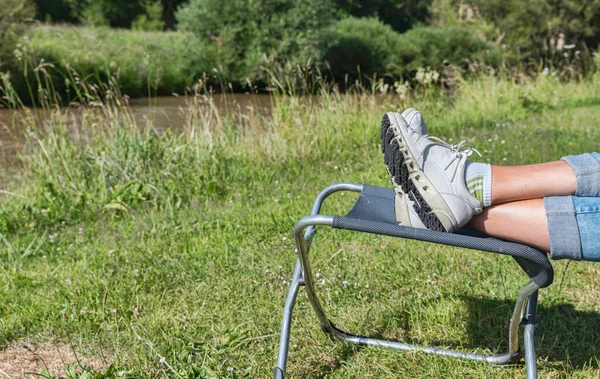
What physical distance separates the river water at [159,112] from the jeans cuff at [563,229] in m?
3.79

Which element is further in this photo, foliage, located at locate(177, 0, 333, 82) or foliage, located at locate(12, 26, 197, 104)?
foliage, located at locate(177, 0, 333, 82)

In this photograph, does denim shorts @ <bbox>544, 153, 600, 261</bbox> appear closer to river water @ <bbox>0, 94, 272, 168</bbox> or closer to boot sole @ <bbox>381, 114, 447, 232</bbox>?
boot sole @ <bbox>381, 114, 447, 232</bbox>

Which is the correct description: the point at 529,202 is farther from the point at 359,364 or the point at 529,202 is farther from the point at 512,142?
the point at 512,142

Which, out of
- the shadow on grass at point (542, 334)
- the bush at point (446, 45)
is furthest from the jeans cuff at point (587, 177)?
the bush at point (446, 45)

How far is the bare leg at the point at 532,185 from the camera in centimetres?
185

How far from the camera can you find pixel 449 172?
1.84 m

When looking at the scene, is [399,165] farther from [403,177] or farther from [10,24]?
[10,24]

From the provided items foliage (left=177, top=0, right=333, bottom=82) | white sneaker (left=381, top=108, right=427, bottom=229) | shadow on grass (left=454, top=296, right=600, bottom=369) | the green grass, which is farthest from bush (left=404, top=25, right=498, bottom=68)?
white sneaker (left=381, top=108, right=427, bottom=229)

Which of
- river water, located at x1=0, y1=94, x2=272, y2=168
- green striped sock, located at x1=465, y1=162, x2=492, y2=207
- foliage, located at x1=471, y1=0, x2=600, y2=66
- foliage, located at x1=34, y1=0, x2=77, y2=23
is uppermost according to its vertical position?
foliage, located at x1=34, y1=0, x2=77, y2=23

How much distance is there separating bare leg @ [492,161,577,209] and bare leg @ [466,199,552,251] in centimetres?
2

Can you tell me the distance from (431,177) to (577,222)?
0.40 m

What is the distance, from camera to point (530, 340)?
5.95 feet

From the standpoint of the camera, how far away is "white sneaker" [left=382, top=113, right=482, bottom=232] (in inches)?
70.6

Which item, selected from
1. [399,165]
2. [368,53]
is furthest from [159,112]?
[368,53]
